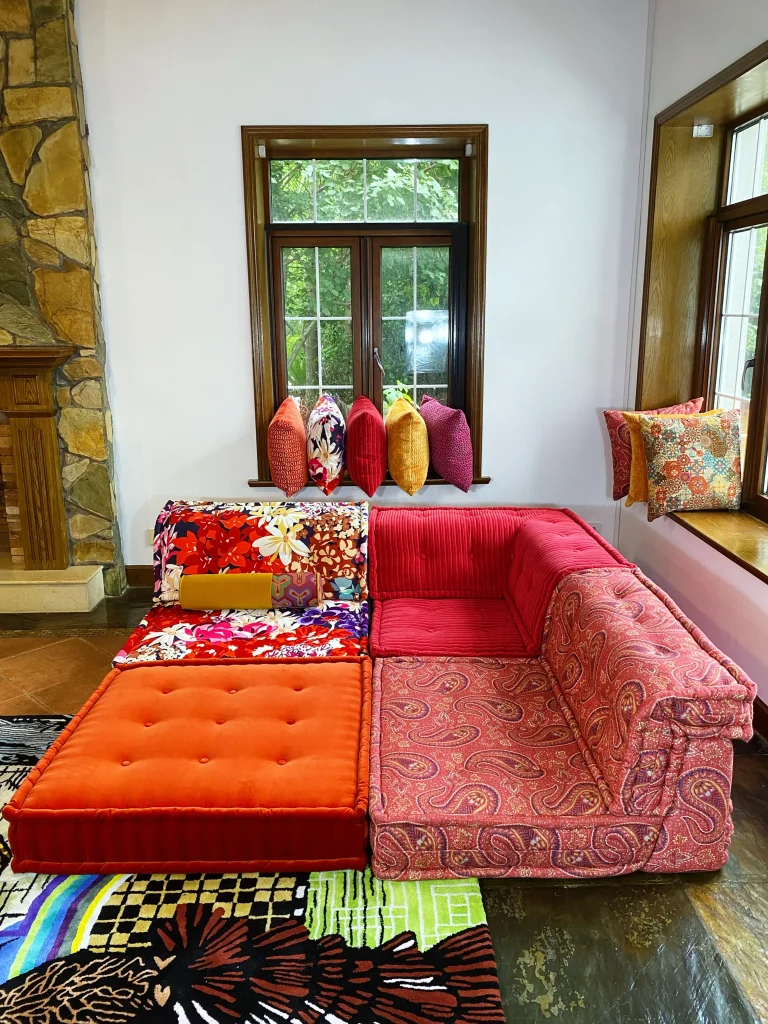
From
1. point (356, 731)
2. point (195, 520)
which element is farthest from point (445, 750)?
point (195, 520)

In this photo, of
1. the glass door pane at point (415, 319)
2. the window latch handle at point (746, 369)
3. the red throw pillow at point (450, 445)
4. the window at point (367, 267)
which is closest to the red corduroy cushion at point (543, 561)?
the red throw pillow at point (450, 445)

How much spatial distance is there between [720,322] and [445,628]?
2111 millimetres

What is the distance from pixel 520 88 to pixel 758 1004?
3.86m

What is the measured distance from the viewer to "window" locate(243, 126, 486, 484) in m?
4.24

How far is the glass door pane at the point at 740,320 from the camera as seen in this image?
3.58 metres

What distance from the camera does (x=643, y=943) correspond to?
→ 203cm

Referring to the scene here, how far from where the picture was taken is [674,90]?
12.1 feet

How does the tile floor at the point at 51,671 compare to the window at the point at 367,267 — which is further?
the window at the point at 367,267

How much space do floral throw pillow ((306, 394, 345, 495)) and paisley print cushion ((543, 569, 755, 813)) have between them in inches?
67.3

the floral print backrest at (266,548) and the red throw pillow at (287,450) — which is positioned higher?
the red throw pillow at (287,450)

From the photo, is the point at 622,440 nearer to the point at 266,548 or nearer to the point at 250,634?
the point at 266,548

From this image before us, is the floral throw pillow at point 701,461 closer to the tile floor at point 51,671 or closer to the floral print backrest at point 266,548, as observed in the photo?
the floral print backrest at point 266,548

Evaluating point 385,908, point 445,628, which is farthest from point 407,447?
point 385,908

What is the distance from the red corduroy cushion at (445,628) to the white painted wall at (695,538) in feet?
2.66
